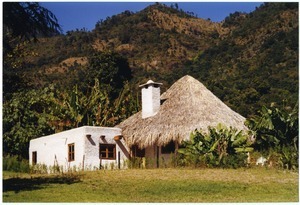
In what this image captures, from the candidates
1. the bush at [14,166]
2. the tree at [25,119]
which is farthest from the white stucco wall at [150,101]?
the bush at [14,166]

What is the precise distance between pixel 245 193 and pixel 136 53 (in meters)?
27.6

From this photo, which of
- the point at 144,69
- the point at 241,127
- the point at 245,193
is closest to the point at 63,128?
the point at 241,127

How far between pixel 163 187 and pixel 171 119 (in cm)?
773

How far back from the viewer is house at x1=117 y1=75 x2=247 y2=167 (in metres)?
21.0

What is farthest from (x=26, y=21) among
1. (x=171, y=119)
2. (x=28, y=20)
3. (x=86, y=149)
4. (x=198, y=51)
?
(x=198, y=51)

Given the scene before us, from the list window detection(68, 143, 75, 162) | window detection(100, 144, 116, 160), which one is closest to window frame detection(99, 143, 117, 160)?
window detection(100, 144, 116, 160)

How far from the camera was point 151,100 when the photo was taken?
929 inches

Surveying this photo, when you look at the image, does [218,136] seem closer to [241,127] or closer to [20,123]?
[241,127]

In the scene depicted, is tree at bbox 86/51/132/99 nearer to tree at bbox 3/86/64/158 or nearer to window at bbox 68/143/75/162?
tree at bbox 3/86/64/158

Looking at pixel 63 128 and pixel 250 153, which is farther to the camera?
pixel 63 128

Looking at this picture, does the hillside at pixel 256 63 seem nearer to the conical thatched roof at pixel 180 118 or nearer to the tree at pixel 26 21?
the conical thatched roof at pixel 180 118

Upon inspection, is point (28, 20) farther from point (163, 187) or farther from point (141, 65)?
point (141, 65)

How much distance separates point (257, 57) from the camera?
117 feet

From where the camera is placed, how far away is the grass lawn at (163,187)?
40.7 ft
